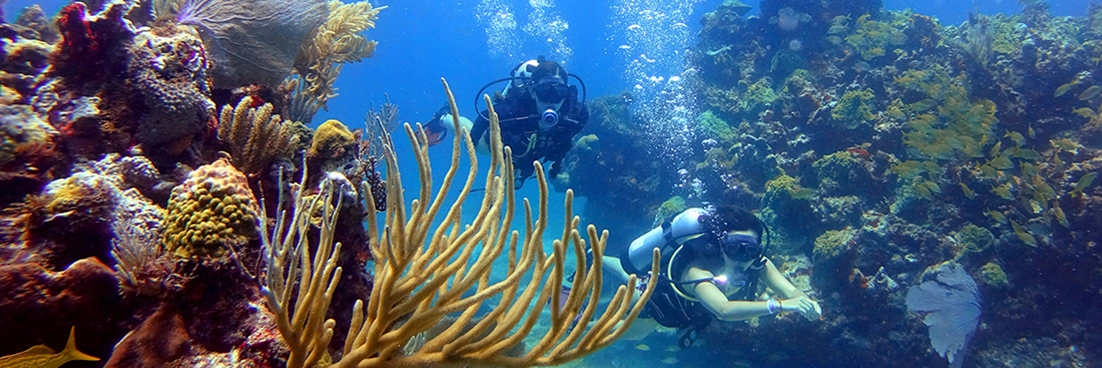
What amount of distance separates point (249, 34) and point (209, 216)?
210 centimetres

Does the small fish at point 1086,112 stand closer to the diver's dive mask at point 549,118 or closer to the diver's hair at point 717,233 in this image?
the diver's hair at point 717,233

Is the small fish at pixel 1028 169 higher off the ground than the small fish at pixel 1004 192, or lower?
higher

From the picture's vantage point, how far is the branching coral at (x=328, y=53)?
14.6 ft

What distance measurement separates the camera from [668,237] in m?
6.89

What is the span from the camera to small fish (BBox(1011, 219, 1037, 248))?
732 cm

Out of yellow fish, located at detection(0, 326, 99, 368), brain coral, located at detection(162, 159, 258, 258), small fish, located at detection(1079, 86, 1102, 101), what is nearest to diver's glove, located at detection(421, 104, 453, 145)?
brain coral, located at detection(162, 159, 258, 258)

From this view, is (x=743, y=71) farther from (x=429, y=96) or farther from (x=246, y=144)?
A: (x=429, y=96)

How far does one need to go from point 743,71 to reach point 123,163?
14.3 meters

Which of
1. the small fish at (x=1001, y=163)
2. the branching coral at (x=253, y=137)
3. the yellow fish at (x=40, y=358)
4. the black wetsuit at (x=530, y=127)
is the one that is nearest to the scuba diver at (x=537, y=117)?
the black wetsuit at (x=530, y=127)

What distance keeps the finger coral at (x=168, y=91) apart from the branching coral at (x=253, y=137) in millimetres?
150

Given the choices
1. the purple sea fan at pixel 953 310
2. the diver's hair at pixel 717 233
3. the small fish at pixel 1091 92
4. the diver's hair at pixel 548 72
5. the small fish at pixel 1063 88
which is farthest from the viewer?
the small fish at pixel 1063 88

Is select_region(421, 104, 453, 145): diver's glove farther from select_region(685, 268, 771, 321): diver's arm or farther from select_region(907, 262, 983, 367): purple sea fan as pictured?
select_region(907, 262, 983, 367): purple sea fan

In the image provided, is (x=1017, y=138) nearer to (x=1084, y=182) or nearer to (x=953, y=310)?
(x=1084, y=182)

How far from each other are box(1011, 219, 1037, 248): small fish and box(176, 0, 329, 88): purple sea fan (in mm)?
10054
